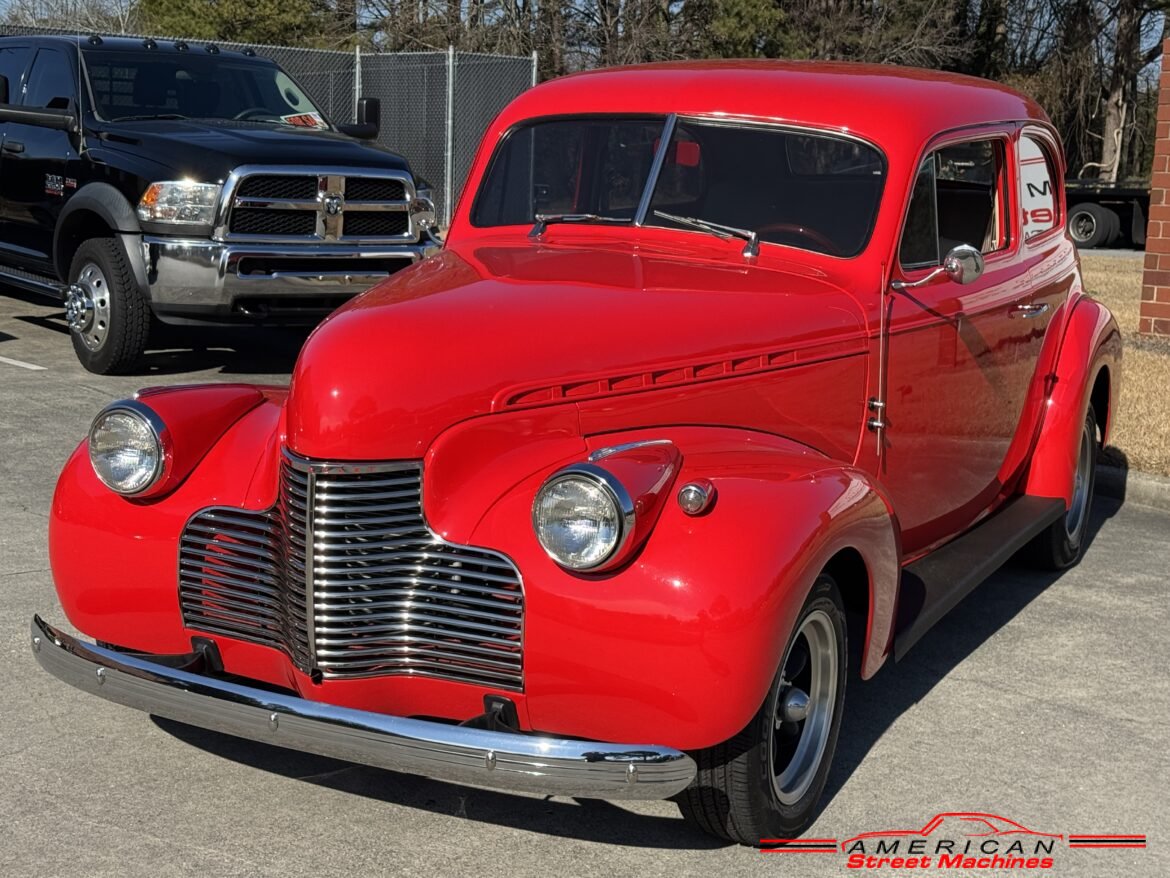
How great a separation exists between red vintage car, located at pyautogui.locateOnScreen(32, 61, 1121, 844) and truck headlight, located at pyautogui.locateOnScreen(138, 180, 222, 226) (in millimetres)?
4350

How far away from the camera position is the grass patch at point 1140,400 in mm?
7699

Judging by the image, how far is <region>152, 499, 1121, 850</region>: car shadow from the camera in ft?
12.2

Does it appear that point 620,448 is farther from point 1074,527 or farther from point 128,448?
point 1074,527

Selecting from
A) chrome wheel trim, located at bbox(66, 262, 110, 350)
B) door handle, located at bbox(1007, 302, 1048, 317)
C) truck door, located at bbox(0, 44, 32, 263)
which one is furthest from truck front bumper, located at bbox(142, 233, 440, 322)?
door handle, located at bbox(1007, 302, 1048, 317)

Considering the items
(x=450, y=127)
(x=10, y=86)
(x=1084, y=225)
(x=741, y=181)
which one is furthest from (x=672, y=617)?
(x=1084, y=225)

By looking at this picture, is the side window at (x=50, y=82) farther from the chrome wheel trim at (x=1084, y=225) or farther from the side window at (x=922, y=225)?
the chrome wheel trim at (x=1084, y=225)

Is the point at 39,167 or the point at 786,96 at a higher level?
the point at 786,96

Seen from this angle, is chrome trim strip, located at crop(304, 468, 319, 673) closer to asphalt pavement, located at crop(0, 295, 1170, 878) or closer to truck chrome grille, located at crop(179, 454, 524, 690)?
truck chrome grille, located at crop(179, 454, 524, 690)

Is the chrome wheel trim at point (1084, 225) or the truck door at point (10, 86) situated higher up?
the truck door at point (10, 86)

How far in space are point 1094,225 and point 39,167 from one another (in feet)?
61.2

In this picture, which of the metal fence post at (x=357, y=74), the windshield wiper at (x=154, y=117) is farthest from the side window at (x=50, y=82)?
the metal fence post at (x=357, y=74)

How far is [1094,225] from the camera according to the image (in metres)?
24.2

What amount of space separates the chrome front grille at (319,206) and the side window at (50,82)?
1.82 metres

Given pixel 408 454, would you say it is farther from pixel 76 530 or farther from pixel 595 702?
pixel 76 530
